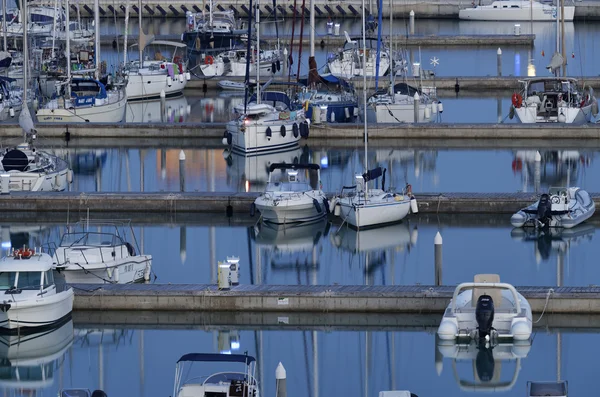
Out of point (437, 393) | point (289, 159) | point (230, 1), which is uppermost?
point (230, 1)

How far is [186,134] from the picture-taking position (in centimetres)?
4688

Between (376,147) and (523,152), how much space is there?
160 inches

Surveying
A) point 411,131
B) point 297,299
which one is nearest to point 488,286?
point 297,299

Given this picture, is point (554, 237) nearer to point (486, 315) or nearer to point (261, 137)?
point (486, 315)

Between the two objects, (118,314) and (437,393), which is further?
(118,314)

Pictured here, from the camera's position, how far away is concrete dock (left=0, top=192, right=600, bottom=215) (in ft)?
119

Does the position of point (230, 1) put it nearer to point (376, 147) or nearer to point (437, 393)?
point (376, 147)

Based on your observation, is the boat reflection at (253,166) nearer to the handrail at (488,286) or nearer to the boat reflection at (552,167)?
the boat reflection at (552,167)

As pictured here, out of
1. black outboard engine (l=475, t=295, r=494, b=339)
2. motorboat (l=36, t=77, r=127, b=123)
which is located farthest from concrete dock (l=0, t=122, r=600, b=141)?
black outboard engine (l=475, t=295, r=494, b=339)

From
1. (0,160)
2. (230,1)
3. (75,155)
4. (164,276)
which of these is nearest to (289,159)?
(75,155)

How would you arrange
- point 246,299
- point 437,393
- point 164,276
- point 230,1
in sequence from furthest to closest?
point 230,1, point 164,276, point 246,299, point 437,393

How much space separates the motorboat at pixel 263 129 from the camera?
146 feet

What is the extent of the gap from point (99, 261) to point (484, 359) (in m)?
7.58

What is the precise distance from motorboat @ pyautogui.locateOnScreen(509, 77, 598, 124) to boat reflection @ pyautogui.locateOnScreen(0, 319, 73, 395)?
888 inches
